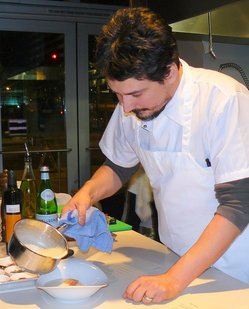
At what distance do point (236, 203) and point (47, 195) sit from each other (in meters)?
0.63

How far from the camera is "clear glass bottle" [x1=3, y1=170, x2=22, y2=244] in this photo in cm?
125

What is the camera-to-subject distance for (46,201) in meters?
1.42

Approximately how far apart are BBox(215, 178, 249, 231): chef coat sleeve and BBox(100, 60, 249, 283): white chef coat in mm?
19

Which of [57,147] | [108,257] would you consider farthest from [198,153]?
[57,147]

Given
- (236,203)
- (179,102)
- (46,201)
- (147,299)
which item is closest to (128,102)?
(179,102)

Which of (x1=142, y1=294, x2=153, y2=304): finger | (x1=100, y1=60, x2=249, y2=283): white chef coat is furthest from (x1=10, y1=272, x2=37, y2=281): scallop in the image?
(x1=100, y1=60, x2=249, y2=283): white chef coat

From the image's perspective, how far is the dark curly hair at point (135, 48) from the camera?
0.93 metres

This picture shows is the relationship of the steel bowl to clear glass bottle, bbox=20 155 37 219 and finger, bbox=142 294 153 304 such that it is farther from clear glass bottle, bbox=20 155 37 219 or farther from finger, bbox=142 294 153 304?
clear glass bottle, bbox=20 155 37 219

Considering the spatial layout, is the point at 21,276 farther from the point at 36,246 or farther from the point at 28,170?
the point at 28,170

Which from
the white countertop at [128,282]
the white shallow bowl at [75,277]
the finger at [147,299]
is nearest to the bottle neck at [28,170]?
the white countertop at [128,282]

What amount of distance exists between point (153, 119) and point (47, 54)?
10.1 ft

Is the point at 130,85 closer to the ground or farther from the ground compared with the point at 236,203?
farther from the ground

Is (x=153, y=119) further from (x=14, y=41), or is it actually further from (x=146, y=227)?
(x=14, y=41)

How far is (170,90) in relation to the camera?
1.09 m
